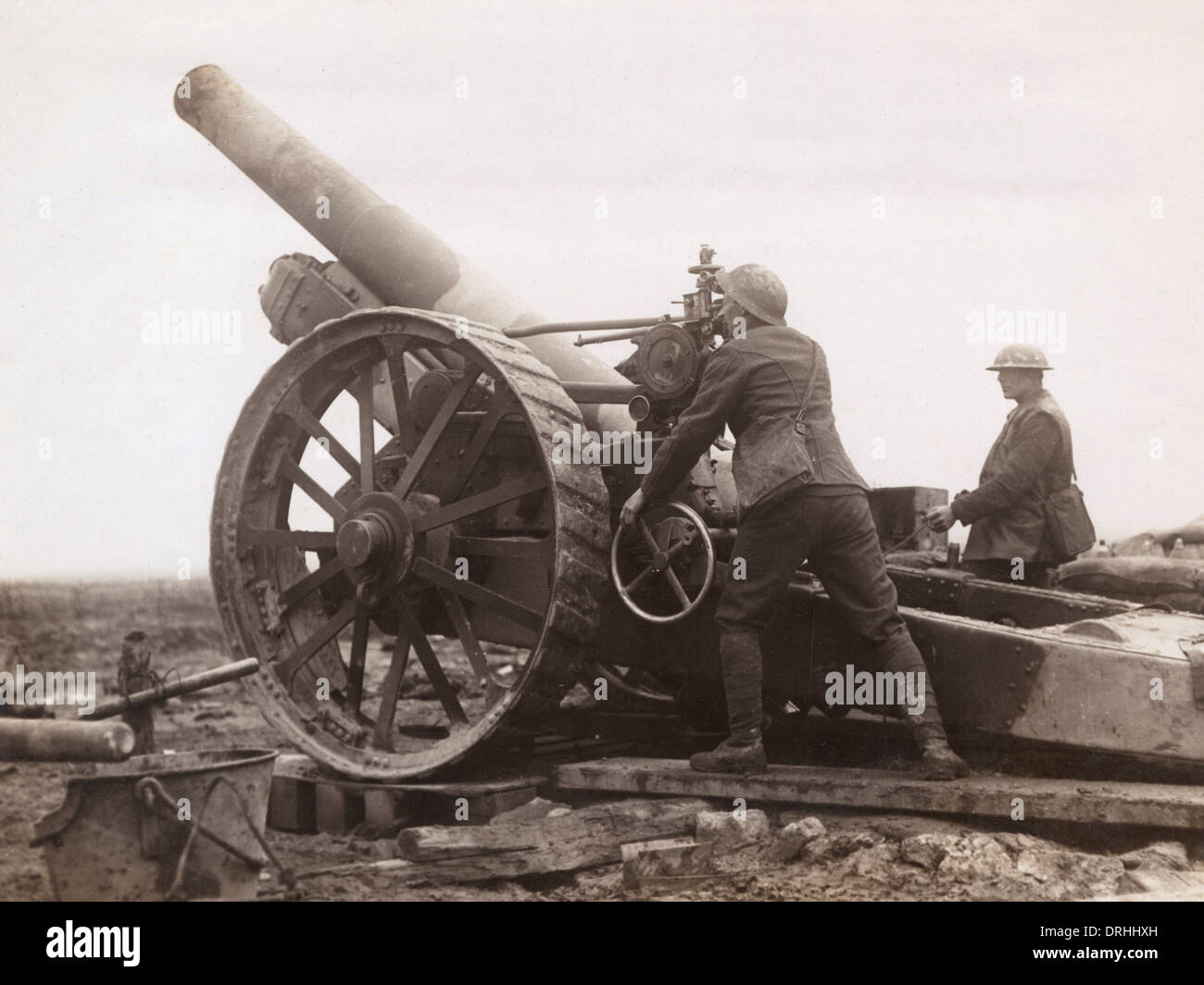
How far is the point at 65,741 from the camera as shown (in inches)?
165

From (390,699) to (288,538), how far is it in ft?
A: 2.82

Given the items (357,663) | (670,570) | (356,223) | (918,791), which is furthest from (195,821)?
(356,223)

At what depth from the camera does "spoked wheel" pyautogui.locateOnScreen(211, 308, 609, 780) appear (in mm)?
5285

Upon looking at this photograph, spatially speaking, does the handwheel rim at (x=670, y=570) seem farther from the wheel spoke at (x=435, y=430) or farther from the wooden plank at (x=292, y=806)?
the wooden plank at (x=292, y=806)

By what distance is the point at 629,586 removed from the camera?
17.3ft

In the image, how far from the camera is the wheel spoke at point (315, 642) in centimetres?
590

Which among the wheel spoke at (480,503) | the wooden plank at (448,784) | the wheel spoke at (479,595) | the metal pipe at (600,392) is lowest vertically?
the wooden plank at (448,784)

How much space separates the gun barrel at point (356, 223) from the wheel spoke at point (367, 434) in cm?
58

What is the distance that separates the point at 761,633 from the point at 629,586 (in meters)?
0.57

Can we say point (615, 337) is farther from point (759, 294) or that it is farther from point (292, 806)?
point (292, 806)

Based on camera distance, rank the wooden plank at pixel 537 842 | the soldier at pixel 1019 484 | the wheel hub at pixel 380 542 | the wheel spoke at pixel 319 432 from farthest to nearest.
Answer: the soldier at pixel 1019 484
the wheel spoke at pixel 319 432
the wheel hub at pixel 380 542
the wooden plank at pixel 537 842

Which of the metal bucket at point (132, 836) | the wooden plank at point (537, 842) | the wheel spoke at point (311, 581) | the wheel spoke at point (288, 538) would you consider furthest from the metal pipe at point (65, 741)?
the wheel spoke at point (288, 538)

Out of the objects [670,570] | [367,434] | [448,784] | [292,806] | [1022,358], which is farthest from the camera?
[1022,358]

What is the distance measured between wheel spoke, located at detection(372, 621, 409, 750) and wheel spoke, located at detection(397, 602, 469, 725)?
0.08 meters
